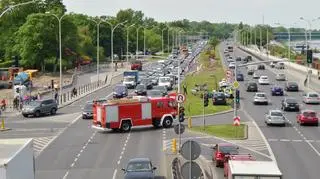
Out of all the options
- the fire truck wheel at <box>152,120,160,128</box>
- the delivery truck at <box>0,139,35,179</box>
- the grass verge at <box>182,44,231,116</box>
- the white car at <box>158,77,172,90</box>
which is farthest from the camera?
the white car at <box>158,77,172,90</box>

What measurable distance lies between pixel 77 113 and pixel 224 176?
108 ft

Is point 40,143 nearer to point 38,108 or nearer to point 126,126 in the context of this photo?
point 126,126

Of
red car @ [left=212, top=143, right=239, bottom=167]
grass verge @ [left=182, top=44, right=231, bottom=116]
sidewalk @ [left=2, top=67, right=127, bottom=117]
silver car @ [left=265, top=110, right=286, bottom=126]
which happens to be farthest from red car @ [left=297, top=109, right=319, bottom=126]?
sidewalk @ [left=2, top=67, right=127, bottom=117]

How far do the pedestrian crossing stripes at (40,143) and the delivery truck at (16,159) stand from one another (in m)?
19.6

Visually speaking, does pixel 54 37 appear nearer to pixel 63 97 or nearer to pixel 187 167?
pixel 63 97

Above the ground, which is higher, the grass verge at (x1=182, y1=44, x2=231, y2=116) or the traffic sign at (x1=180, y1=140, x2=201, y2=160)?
the traffic sign at (x1=180, y1=140, x2=201, y2=160)

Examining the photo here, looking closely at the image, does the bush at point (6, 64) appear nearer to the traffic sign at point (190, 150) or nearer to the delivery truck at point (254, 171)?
the delivery truck at point (254, 171)

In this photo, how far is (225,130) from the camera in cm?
4994

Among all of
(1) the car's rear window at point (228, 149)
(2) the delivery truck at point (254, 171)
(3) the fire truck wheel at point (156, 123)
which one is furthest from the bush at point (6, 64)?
(2) the delivery truck at point (254, 171)

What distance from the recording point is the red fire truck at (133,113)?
49.8 meters

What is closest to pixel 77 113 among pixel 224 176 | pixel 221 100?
pixel 221 100

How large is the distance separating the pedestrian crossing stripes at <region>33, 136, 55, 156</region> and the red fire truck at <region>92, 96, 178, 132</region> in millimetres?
3904

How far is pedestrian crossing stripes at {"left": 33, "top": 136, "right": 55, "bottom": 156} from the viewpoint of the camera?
43.3 m

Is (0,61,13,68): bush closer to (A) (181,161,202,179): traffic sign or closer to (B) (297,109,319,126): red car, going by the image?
(B) (297,109,319,126): red car
